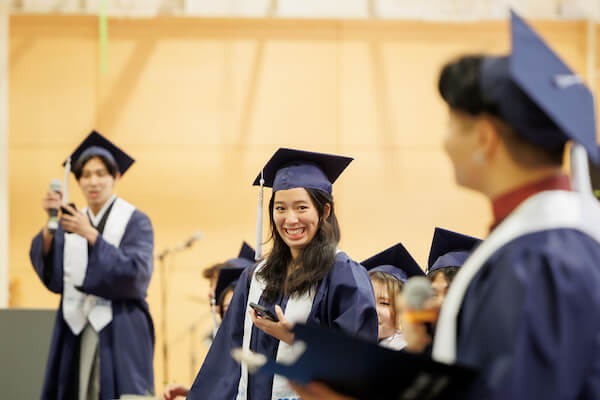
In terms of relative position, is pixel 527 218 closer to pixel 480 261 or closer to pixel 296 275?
pixel 480 261

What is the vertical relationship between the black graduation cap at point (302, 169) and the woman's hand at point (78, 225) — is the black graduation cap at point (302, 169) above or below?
above

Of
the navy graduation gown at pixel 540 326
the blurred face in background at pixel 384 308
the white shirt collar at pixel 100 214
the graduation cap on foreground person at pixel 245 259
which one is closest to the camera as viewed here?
the navy graduation gown at pixel 540 326

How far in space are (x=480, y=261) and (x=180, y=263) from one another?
6606 millimetres

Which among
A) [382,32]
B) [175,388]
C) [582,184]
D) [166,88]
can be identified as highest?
[382,32]

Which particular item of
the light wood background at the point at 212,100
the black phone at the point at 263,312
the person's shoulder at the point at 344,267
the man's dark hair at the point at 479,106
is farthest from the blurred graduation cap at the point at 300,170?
the light wood background at the point at 212,100

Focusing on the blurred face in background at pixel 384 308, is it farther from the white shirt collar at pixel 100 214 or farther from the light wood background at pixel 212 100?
the light wood background at pixel 212 100

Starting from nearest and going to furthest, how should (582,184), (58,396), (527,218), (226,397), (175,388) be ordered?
(527,218) → (582,184) → (226,397) → (175,388) → (58,396)

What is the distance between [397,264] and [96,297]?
2.16 meters

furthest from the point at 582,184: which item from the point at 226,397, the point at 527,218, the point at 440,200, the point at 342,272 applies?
the point at 440,200

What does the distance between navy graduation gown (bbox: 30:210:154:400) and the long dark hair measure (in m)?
1.89

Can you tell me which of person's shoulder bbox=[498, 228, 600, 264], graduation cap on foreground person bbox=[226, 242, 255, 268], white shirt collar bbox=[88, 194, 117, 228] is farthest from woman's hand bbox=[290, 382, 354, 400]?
white shirt collar bbox=[88, 194, 117, 228]

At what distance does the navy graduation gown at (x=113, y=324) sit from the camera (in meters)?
4.88

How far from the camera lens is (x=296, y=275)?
312 centimetres

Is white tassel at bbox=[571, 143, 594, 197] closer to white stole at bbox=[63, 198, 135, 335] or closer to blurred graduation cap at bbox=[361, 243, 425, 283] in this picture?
blurred graduation cap at bbox=[361, 243, 425, 283]
